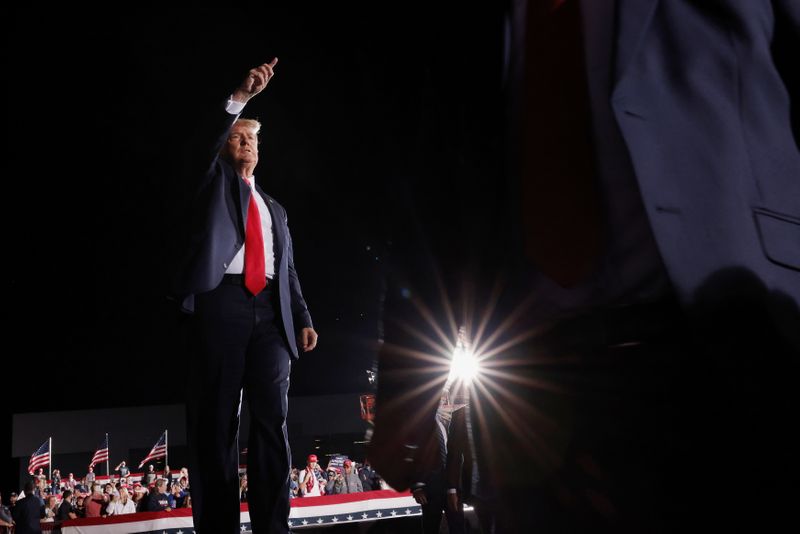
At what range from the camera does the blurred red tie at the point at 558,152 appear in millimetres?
909

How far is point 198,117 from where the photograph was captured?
412cm

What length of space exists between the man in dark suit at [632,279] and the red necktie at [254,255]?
1733mm

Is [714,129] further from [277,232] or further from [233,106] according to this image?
[277,232]

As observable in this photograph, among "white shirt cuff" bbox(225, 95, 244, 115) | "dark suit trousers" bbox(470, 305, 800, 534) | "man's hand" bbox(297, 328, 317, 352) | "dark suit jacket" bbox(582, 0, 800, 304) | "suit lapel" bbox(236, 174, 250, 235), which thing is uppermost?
"white shirt cuff" bbox(225, 95, 244, 115)

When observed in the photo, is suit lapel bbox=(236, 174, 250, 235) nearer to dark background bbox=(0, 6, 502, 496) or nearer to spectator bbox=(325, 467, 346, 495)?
dark background bbox=(0, 6, 502, 496)

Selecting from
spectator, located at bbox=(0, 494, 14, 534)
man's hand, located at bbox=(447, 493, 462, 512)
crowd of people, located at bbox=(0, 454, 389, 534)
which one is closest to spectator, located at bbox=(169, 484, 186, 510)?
crowd of people, located at bbox=(0, 454, 389, 534)

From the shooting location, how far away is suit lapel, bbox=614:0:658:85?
848mm

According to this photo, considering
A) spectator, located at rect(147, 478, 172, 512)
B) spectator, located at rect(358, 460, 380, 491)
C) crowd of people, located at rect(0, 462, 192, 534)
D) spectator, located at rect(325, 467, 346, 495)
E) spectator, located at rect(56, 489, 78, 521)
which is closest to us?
crowd of people, located at rect(0, 462, 192, 534)

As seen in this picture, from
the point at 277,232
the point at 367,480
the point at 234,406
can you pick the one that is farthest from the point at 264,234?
the point at 367,480

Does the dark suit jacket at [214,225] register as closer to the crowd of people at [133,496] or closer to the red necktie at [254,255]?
the red necktie at [254,255]

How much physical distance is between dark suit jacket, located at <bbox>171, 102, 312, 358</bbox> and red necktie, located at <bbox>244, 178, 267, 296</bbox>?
0.17 ft

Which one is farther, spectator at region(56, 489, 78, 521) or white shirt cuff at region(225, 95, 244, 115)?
spectator at region(56, 489, 78, 521)

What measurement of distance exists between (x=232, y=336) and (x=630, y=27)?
220cm

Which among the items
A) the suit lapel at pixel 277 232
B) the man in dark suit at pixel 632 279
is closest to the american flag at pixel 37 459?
the suit lapel at pixel 277 232
